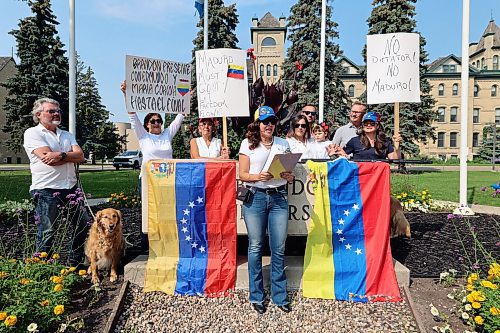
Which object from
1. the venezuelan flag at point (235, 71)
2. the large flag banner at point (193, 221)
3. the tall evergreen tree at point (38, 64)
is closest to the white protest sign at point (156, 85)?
the venezuelan flag at point (235, 71)

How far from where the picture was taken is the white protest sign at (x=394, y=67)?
15.8ft

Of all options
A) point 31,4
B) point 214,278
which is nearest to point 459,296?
point 214,278

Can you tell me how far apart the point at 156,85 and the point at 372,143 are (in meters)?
2.92

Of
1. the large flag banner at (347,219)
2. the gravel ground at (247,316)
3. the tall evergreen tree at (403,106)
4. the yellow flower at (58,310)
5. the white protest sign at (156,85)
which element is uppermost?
the tall evergreen tree at (403,106)

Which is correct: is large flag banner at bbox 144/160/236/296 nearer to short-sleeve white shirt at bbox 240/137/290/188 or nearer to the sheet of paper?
short-sleeve white shirt at bbox 240/137/290/188

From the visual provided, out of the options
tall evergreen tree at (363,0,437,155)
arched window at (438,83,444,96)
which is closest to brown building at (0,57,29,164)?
tall evergreen tree at (363,0,437,155)

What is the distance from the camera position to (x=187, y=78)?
5.31 m

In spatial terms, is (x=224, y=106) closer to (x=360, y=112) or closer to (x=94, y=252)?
(x=360, y=112)

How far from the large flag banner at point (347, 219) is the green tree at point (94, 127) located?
25107 mm

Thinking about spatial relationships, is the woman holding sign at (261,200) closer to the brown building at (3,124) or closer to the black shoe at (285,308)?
the black shoe at (285,308)

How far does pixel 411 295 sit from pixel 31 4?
30.6 m

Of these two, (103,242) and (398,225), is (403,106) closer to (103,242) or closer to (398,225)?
(398,225)

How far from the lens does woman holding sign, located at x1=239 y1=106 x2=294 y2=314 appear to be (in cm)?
345

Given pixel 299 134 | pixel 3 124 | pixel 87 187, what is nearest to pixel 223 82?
Result: pixel 299 134
